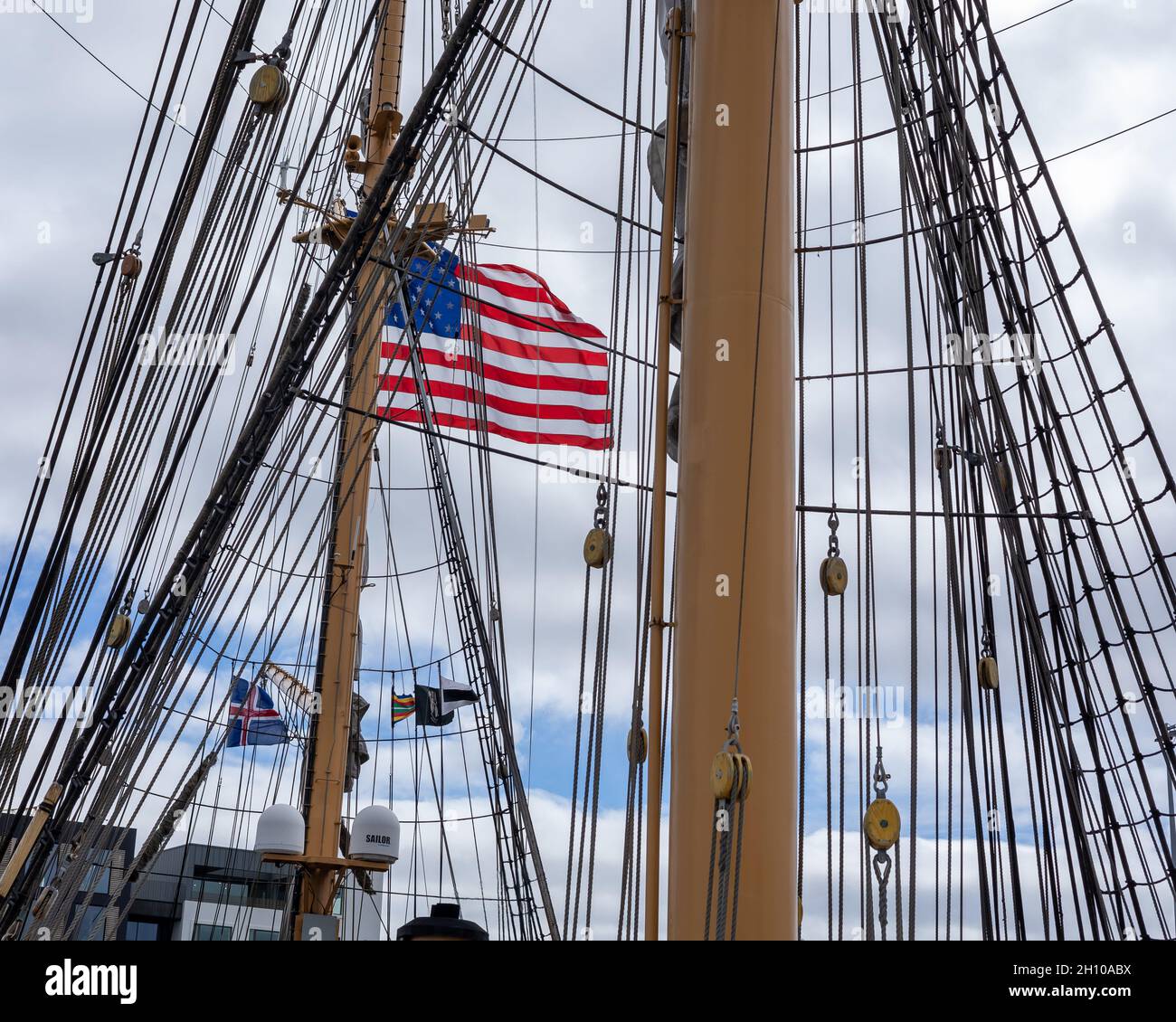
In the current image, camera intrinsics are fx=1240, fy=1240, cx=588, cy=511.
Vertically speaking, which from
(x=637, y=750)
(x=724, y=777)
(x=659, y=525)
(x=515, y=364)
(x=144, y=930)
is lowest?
(x=724, y=777)

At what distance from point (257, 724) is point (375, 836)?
13.1 ft

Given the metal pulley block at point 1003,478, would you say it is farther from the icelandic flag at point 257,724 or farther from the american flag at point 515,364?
the icelandic flag at point 257,724

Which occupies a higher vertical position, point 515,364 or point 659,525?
point 515,364

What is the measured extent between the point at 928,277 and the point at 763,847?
387 centimetres

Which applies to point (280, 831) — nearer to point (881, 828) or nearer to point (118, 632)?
point (118, 632)

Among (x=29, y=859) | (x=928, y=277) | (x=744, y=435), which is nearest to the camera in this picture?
(x=744, y=435)

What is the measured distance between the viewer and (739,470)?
14.0 feet

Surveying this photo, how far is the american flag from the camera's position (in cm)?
1422

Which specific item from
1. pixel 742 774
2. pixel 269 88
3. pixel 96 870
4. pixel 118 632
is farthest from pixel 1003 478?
pixel 96 870

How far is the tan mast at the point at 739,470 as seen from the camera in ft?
13.3

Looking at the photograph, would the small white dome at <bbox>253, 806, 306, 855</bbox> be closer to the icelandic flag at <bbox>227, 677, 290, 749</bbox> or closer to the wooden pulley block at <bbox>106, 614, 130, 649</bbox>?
the icelandic flag at <bbox>227, 677, 290, 749</bbox>

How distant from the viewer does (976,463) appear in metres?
6.81
